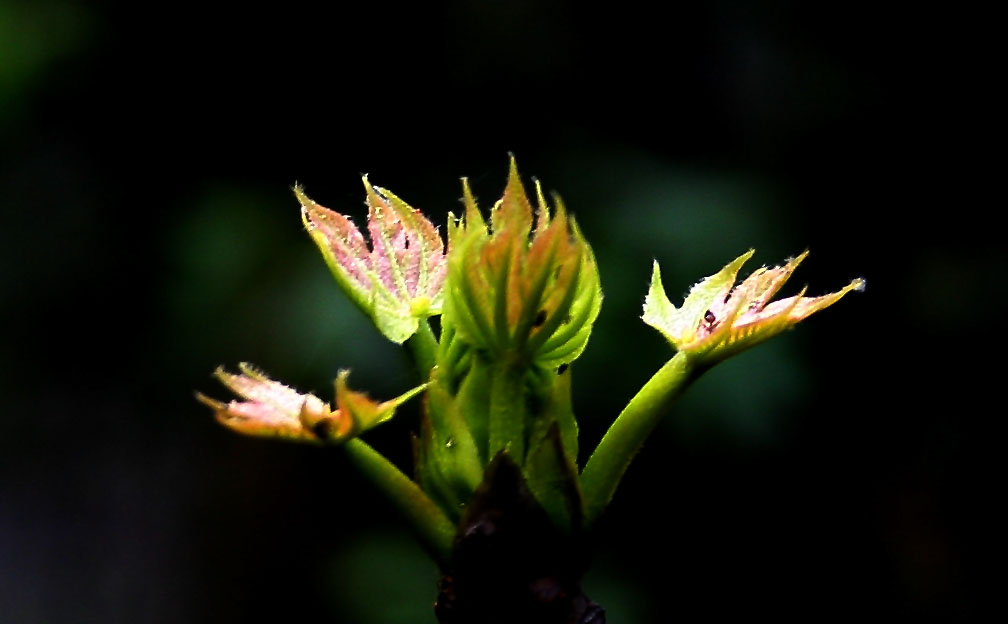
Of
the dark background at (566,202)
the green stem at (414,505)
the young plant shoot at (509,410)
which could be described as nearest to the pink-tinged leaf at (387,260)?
the young plant shoot at (509,410)

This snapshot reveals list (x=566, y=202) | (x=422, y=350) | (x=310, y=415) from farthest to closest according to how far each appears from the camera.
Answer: (x=566, y=202)
(x=422, y=350)
(x=310, y=415)

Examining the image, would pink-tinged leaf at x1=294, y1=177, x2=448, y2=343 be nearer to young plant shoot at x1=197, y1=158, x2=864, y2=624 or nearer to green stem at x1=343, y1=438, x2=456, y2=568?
young plant shoot at x1=197, y1=158, x2=864, y2=624

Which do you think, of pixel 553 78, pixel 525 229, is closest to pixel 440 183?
pixel 553 78

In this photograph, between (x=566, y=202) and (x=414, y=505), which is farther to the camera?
(x=566, y=202)

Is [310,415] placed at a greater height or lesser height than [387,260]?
lesser

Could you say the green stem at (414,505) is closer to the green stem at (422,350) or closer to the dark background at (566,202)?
the green stem at (422,350)

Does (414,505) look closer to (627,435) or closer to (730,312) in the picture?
(627,435)

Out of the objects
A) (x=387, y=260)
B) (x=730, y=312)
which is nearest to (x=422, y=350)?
(x=387, y=260)
